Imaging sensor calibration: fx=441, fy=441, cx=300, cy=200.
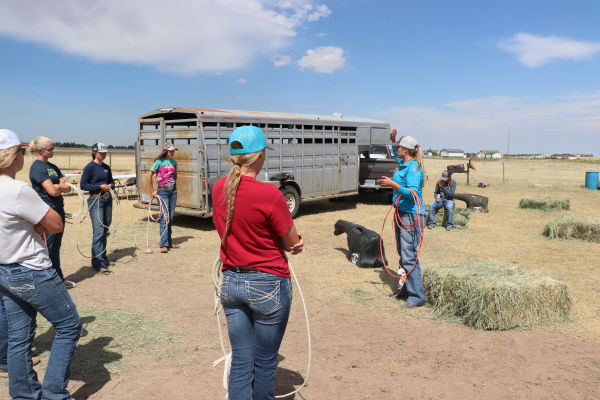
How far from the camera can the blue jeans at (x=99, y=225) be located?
21.7 feet

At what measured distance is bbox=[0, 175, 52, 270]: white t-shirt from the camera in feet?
8.62

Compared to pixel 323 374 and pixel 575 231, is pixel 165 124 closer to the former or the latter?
pixel 323 374

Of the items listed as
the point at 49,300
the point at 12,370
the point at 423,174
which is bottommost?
the point at 12,370

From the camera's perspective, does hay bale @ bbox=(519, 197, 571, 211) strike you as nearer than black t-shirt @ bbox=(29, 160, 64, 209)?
No

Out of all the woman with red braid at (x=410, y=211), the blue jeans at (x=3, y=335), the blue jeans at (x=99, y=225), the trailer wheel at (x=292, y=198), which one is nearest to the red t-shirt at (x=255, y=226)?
the blue jeans at (x=3, y=335)

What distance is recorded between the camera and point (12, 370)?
292 cm

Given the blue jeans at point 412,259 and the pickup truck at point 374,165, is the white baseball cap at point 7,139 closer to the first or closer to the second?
the blue jeans at point 412,259

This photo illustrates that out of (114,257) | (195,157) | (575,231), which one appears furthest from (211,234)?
Answer: (575,231)

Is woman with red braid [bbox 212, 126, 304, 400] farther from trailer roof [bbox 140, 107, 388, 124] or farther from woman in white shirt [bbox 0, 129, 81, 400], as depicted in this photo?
trailer roof [bbox 140, 107, 388, 124]

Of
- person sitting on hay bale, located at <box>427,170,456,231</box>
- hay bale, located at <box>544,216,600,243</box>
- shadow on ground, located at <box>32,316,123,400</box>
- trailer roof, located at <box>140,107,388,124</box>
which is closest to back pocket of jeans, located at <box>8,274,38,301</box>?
shadow on ground, located at <box>32,316,123,400</box>

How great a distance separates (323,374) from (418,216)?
223 cm

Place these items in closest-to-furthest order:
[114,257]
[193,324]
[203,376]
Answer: [203,376] < [193,324] < [114,257]

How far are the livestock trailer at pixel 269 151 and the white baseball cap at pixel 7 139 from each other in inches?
187

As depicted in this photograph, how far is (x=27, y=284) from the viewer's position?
272 cm
